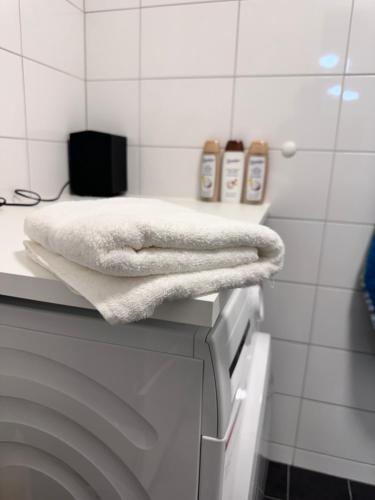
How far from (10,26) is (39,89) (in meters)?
0.16

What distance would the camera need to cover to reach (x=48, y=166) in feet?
3.53

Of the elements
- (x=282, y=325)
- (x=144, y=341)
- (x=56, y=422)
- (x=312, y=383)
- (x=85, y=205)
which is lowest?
(x=312, y=383)

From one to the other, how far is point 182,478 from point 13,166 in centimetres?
83

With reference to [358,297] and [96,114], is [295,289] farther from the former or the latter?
[96,114]

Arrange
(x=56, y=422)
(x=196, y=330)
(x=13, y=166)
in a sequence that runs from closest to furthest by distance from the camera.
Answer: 1. (x=196, y=330)
2. (x=56, y=422)
3. (x=13, y=166)

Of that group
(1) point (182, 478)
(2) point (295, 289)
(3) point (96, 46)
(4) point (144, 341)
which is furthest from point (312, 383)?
(3) point (96, 46)

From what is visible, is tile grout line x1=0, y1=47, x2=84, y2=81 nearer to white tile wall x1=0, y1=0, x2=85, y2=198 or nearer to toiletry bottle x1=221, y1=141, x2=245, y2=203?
white tile wall x1=0, y1=0, x2=85, y2=198

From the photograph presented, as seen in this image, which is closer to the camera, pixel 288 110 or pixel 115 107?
pixel 288 110

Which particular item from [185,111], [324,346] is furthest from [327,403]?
[185,111]

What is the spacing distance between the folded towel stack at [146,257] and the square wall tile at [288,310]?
727 millimetres

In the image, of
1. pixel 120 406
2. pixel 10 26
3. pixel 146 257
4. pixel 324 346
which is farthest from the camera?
pixel 324 346

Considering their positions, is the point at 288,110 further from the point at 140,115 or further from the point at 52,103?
the point at 52,103

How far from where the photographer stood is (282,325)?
1.21 meters

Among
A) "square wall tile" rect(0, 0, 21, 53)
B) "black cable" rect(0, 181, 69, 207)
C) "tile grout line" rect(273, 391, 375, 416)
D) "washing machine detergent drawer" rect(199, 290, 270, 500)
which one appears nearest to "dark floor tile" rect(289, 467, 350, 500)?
"tile grout line" rect(273, 391, 375, 416)
